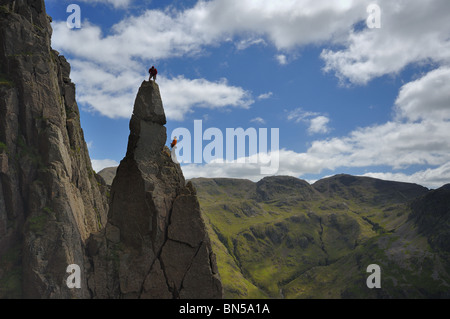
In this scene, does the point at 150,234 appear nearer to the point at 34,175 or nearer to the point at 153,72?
the point at 34,175

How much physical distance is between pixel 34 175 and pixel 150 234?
64.3 feet

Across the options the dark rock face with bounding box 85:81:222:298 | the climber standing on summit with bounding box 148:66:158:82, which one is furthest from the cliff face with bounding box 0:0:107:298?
Answer: the climber standing on summit with bounding box 148:66:158:82

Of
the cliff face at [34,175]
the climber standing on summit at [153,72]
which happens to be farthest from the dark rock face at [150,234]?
the cliff face at [34,175]

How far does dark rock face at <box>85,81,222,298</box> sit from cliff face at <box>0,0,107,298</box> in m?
4.41

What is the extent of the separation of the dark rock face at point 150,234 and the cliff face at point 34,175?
4411mm

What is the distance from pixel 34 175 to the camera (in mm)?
41625

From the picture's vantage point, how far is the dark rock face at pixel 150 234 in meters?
35.9

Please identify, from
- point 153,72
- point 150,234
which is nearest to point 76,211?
point 150,234

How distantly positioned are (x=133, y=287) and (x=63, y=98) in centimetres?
3961

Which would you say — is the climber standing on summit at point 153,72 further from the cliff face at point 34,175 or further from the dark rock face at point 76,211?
the cliff face at point 34,175

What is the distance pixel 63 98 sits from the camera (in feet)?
185

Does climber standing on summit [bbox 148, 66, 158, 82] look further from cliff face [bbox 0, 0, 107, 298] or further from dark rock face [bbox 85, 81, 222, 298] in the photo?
cliff face [bbox 0, 0, 107, 298]
